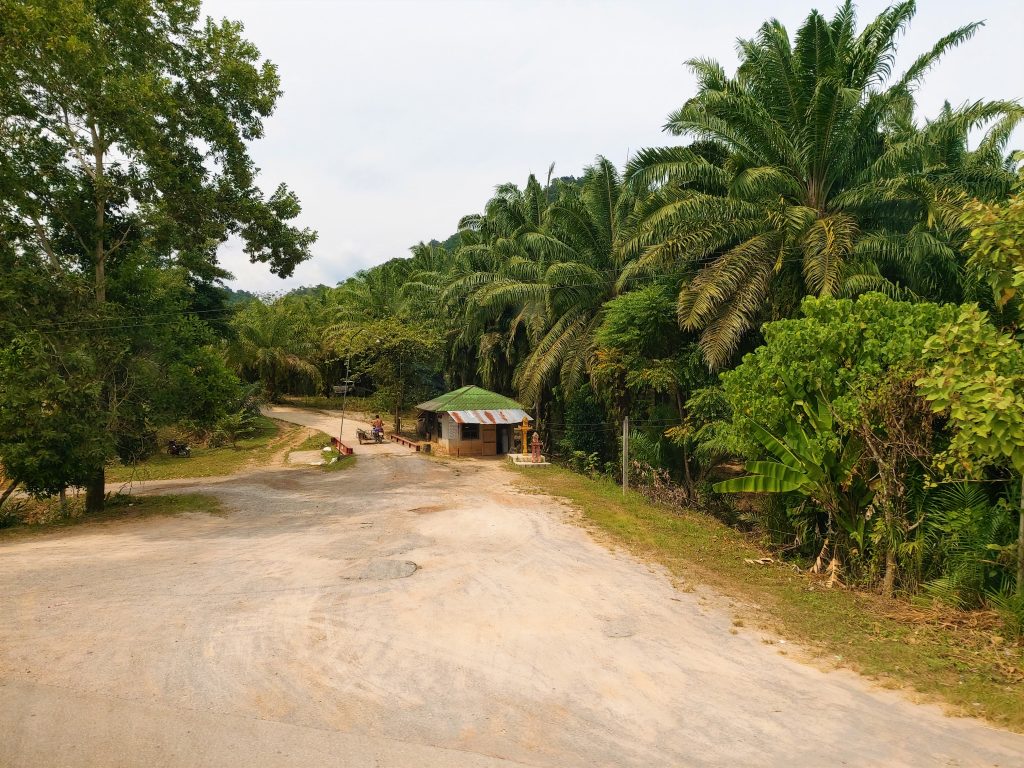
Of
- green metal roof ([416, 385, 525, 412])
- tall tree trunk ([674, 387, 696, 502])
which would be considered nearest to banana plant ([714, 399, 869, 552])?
tall tree trunk ([674, 387, 696, 502])

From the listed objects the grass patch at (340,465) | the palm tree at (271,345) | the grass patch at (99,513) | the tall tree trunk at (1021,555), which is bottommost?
the grass patch at (99,513)

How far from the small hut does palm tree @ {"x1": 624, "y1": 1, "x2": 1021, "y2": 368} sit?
10655 millimetres

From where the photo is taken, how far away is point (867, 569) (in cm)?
903

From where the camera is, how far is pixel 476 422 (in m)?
24.3

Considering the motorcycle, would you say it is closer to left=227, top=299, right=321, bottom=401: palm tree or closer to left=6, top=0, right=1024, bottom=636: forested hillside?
left=227, top=299, right=321, bottom=401: palm tree

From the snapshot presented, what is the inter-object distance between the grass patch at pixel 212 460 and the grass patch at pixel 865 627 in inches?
720

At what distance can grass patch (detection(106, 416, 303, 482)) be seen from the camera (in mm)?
23375

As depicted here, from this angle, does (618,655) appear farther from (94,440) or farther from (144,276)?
(144,276)

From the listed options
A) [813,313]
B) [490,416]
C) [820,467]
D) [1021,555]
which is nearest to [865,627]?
[1021,555]

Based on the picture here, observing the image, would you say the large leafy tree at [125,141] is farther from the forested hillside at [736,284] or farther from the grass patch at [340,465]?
the grass patch at [340,465]

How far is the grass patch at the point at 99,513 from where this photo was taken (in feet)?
45.5

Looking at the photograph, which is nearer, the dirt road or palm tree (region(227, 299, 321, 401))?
the dirt road

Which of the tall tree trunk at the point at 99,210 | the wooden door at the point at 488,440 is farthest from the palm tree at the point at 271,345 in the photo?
the tall tree trunk at the point at 99,210

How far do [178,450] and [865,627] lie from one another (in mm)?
27957
